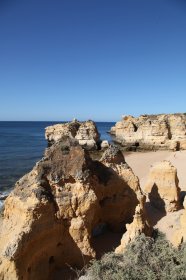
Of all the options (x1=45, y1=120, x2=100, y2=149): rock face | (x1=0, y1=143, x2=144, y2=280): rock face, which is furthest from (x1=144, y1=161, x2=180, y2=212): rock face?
(x1=45, y1=120, x2=100, y2=149): rock face

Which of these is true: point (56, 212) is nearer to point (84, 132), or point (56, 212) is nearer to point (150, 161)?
point (150, 161)

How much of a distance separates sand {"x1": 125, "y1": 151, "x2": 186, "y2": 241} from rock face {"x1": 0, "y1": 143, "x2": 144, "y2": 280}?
4.55 feet

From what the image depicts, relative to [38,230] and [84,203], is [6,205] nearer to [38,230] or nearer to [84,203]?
[38,230]

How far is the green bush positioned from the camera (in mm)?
6662

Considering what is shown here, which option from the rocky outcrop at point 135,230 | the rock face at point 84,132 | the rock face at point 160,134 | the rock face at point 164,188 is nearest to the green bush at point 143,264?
the rocky outcrop at point 135,230

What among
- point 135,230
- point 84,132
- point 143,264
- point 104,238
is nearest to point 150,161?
point 84,132

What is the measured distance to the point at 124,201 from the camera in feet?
35.3

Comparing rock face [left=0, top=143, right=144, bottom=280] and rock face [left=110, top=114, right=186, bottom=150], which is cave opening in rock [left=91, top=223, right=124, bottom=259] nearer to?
rock face [left=0, top=143, right=144, bottom=280]

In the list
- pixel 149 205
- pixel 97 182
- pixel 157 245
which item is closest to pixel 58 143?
pixel 97 182

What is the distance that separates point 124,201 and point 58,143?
3.18m

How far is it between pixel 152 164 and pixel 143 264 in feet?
49.5

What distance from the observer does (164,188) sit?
13000 millimetres

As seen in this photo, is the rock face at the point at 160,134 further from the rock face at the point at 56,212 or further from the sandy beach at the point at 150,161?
the rock face at the point at 56,212

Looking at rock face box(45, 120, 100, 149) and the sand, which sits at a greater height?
rock face box(45, 120, 100, 149)
